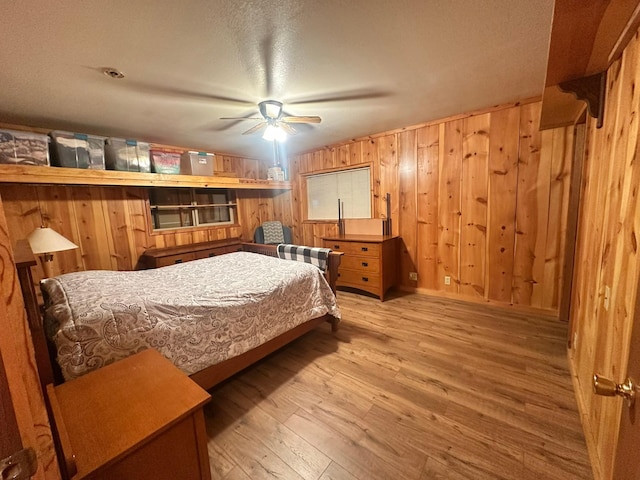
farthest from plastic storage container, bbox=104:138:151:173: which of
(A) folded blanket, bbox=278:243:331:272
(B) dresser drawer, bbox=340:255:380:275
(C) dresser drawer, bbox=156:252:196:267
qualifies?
(B) dresser drawer, bbox=340:255:380:275

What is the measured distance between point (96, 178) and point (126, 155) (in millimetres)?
441

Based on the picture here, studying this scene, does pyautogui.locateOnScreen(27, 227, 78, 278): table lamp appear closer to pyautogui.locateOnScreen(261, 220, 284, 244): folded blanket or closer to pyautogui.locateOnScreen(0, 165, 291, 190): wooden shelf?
pyautogui.locateOnScreen(0, 165, 291, 190): wooden shelf

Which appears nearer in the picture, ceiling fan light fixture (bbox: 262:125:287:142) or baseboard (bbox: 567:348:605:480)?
baseboard (bbox: 567:348:605:480)

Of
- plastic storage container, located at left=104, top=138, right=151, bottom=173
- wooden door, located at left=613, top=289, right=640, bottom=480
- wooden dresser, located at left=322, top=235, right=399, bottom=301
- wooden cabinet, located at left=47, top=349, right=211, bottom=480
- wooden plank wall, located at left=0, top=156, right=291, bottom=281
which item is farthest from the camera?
wooden dresser, located at left=322, top=235, right=399, bottom=301

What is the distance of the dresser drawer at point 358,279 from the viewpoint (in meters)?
3.38

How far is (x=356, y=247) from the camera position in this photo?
3516mm

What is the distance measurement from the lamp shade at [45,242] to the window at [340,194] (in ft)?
10.4

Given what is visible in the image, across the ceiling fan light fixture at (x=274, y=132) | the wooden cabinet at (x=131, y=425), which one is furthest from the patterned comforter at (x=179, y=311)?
the ceiling fan light fixture at (x=274, y=132)

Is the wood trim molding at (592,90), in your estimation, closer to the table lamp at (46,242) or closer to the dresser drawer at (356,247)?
the dresser drawer at (356,247)

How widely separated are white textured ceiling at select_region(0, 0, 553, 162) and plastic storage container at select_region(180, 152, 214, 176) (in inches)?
28.1

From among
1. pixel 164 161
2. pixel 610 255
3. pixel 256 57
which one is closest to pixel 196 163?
pixel 164 161

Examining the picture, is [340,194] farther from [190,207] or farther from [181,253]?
[181,253]

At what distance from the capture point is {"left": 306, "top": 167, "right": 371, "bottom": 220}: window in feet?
13.0

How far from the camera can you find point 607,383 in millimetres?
623
